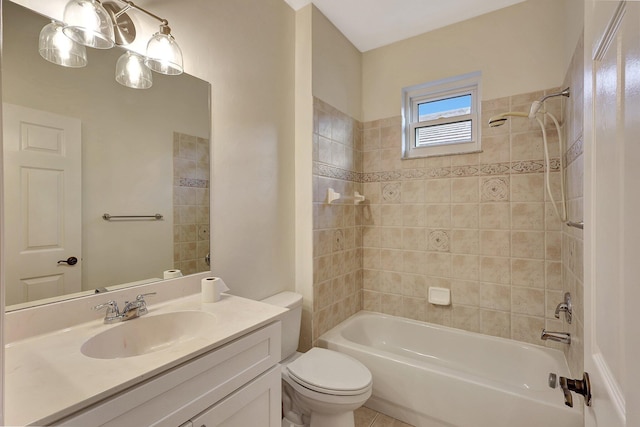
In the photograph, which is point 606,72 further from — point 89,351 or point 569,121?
point 89,351

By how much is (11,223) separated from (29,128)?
1.03 ft

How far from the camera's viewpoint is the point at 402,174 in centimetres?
240

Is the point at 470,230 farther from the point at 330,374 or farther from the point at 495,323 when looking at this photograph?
the point at 330,374

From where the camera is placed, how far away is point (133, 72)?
119 cm

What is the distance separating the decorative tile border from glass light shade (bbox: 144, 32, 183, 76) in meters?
1.00

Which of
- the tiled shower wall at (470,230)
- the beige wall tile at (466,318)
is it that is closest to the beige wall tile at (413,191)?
the tiled shower wall at (470,230)

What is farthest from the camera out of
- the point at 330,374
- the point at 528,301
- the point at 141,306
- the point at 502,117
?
the point at 528,301

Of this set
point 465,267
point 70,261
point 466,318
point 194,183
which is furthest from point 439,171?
point 70,261

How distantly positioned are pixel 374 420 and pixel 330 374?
610mm

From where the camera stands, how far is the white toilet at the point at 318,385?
1.41 metres

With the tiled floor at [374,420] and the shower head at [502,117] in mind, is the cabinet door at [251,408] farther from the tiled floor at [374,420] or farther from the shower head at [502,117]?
the shower head at [502,117]

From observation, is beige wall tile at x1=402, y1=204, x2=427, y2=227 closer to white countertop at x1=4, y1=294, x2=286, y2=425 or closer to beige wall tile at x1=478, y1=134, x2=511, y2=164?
beige wall tile at x1=478, y1=134, x2=511, y2=164

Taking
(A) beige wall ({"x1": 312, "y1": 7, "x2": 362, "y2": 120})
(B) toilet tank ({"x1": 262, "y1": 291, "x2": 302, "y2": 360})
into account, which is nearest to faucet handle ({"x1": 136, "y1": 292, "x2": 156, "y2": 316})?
(B) toilet tank ({"x1": 262, "y1": 291, "x2": 302, "y2": 360})

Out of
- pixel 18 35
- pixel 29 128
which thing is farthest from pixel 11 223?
pixel 18 35
